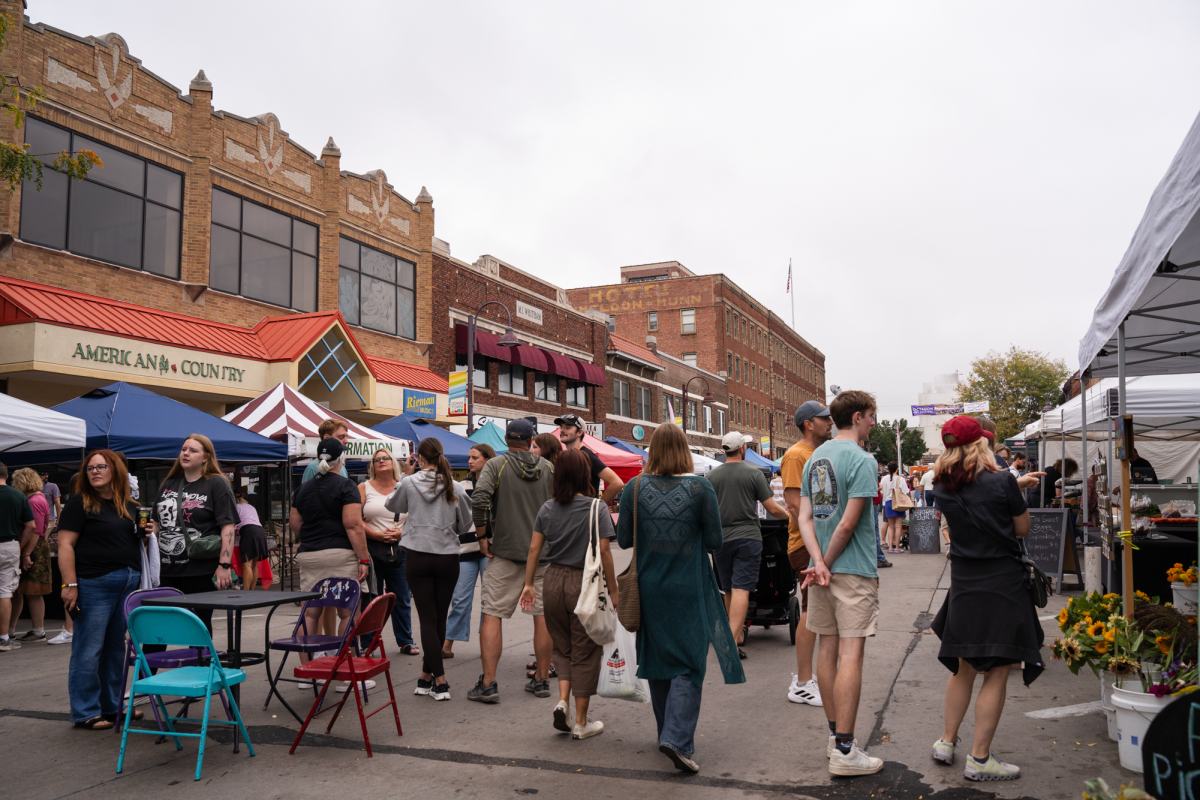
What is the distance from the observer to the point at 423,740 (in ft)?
17.6

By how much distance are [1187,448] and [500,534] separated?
24.5m

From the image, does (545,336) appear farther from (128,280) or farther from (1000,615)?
(1000,615)

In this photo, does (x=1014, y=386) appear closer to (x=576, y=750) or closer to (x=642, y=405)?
(x=642, y=405)

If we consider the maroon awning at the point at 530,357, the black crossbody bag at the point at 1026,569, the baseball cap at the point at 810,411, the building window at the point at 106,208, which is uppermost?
the building window at the point at 106,208

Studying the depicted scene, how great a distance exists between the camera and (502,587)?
20.9ft

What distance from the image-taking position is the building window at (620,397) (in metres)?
41.1

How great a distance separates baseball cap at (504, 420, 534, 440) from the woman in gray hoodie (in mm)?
616

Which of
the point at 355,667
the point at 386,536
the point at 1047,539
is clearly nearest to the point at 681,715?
the point at 355,667

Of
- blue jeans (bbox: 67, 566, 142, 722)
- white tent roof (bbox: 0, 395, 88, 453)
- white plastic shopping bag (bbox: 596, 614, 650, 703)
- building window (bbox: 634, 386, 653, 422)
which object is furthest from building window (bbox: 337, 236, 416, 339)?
white plastic shopping bag (bbox: 596, 614, 650, 703)

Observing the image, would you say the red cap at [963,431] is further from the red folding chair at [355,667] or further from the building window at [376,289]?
the building window at [376,289]

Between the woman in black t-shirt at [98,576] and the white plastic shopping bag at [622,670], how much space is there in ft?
10.5

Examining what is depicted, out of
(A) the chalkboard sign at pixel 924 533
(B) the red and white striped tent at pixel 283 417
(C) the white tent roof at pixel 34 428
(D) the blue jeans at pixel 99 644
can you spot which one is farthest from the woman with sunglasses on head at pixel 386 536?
(A) the chalkboard sign at pixel 924 533

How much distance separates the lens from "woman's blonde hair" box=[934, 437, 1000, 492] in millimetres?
4480

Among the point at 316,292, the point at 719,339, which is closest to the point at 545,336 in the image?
the point at 316,292
